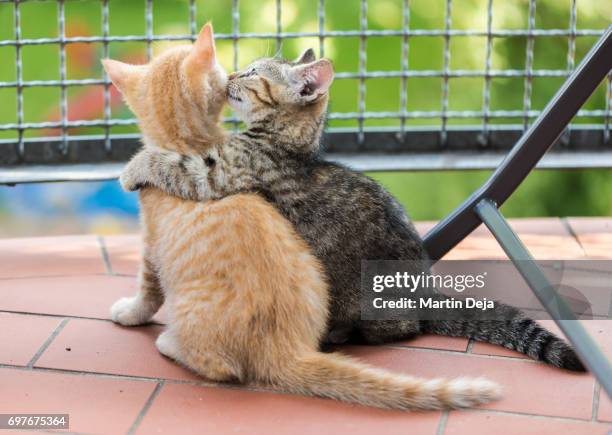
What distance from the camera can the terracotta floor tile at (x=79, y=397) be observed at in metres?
2.16

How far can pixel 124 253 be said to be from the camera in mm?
3162

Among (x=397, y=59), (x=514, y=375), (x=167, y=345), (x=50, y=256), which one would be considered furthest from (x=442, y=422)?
(x=397, y=59)

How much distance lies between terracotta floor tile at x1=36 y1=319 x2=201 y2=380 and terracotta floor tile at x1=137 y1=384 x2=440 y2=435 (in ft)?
0.43

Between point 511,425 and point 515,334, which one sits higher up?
point 515,334

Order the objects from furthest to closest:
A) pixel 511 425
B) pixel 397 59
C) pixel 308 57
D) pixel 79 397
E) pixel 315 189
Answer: pixel 397 59
pixel 308 57
pixel 315 189
pixel 79 397
pixel 511 425

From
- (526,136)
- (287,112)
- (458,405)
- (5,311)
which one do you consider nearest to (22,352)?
(5,311)

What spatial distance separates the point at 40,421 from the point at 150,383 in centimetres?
29

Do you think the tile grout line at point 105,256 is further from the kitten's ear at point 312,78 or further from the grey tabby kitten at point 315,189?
the kitten's ear at point 312,78

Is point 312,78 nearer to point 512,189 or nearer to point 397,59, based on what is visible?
point 512,189

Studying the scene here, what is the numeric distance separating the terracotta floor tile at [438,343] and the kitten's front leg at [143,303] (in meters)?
0.66

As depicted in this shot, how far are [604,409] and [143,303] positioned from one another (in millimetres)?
1209

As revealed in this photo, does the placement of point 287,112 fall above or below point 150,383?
above

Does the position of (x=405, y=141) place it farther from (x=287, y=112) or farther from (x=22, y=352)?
(x=22, y=352)

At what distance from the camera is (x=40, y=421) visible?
2.14 meters
